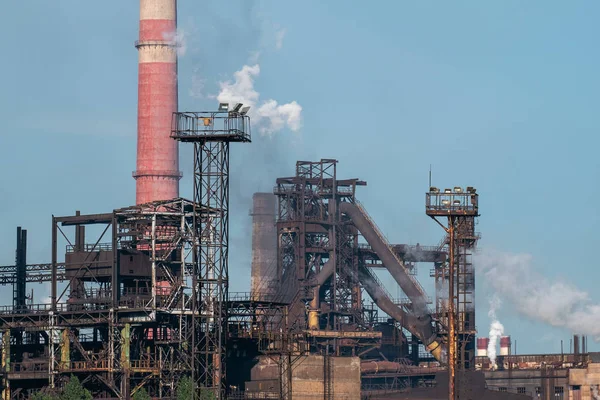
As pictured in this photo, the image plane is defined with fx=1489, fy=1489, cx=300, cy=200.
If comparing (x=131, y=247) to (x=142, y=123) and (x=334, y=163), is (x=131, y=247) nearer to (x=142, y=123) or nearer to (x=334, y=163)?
(x=142, y=123)

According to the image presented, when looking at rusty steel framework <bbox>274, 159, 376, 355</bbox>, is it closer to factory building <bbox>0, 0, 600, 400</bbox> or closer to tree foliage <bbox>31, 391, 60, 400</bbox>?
factory building <bbox>0, 0, 600, 400</bbox>

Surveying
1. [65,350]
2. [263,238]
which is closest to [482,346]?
[263,238]

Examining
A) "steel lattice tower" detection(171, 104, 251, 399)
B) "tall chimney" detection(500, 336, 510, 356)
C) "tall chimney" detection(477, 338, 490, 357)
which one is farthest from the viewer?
"tall chimney" detection(477, 338, 490, 357)

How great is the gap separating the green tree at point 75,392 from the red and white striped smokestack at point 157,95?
21.5m

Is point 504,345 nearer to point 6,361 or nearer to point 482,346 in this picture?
point 482,346

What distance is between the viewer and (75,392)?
273 ft

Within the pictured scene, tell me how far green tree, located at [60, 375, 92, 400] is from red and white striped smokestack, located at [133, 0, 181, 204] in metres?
21.5

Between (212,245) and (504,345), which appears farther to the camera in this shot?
(504,345)

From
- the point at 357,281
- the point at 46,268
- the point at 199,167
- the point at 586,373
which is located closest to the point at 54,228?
the point at 46,268

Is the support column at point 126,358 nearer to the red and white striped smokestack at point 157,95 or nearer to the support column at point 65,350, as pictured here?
the support column at point 65,350

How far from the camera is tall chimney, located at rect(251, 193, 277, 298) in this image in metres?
119

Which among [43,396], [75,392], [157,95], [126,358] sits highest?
[157,95]

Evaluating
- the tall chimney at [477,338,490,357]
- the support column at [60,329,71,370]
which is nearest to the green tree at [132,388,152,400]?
the support column at [60,329,71,370]

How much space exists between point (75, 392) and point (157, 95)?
2674cm
